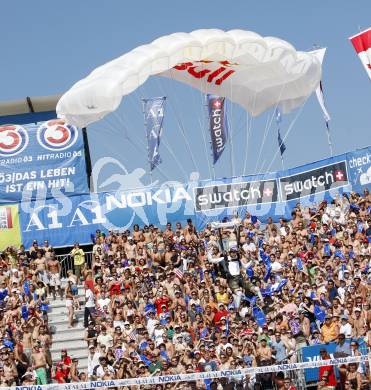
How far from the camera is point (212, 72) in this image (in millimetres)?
21500

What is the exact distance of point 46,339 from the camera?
21781mm

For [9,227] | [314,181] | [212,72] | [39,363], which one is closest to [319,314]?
[212,72]

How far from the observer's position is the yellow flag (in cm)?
2906

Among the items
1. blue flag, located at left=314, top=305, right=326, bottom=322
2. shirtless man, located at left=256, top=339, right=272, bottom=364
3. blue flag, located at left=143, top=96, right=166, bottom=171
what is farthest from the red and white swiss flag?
shirtless man, located at left=256, top=339, right=272, bottom=364

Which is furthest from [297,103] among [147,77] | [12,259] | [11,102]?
[11,102]

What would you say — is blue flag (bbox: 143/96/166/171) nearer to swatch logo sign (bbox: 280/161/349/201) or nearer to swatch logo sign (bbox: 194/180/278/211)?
swatch logo sign (bbox: 194/180/278/211)

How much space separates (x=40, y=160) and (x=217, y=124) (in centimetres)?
539

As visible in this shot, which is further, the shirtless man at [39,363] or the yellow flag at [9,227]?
the yellow flag at [9,227]

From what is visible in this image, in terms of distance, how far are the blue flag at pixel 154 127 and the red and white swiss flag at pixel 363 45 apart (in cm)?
580

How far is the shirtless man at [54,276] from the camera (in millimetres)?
25594

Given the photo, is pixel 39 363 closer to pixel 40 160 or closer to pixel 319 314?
pixel 319 314

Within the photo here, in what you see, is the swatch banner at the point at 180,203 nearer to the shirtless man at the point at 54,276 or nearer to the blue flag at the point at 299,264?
the shirtless man at the point at 54,276

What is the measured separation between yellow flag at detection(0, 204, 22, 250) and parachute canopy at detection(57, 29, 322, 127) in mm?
9179

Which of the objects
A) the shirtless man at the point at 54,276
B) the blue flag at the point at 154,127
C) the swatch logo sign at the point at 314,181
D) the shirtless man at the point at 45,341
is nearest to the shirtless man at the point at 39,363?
the shirtless man at the point at 45,341
